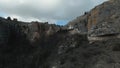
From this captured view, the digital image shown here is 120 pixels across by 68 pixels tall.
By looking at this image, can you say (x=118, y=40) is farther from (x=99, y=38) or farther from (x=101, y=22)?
(x=101, y=22)

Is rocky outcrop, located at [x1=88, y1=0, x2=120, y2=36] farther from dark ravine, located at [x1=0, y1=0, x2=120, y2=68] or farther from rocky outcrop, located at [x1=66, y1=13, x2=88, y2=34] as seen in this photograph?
rocky outcrop, located at [x1=66, y1=13, x2=88, y2=34]

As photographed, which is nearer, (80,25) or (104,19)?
(104,19)

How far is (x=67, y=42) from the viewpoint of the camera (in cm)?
5809

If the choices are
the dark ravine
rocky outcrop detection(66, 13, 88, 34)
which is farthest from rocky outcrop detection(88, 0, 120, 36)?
rocky outcrop detection(66, 13, 88, 34)

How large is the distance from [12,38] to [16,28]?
13.0 feet

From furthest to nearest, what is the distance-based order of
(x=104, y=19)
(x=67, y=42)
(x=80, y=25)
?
(x=80, y=25), (x=67, y=42), (x=104, y=19)

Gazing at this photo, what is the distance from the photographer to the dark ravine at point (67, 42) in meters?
42.2

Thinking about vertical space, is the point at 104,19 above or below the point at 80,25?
above

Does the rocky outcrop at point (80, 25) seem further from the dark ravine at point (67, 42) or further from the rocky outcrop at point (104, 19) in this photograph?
the rocky outcrop at point (104, 19)

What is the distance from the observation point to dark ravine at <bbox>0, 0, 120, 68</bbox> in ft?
138

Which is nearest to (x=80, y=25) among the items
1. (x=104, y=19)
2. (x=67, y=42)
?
(x=67, y=42)

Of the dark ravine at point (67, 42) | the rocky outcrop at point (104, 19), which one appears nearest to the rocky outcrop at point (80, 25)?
the dark ravine at point (67, 42)

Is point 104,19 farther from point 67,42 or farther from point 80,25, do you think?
point 80,25

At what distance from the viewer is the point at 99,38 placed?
1971 inches
